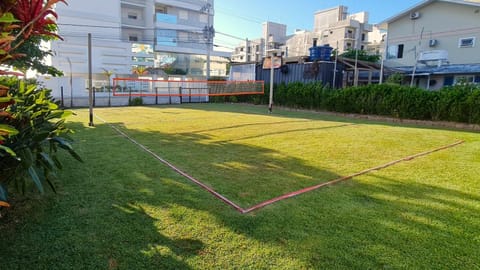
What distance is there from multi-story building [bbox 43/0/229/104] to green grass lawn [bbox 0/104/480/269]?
1986 cm

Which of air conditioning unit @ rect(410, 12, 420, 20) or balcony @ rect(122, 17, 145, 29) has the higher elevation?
balcony @ rect(122, 17, 145, 29)

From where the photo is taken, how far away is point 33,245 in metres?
1.86

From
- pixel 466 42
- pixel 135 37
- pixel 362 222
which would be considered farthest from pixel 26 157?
pixel 135 37

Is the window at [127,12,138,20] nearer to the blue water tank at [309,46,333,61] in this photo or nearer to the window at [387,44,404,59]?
the blue water tank at [309,46,333,61]

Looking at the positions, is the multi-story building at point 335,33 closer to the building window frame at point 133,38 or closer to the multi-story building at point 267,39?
the multi-story building at point 267,39

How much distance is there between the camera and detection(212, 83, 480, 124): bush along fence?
849cm

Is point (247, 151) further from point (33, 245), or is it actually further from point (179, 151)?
point (33, 245)

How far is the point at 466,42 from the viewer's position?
16938 millimetres

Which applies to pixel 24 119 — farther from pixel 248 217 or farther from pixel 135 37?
pixel 135 37

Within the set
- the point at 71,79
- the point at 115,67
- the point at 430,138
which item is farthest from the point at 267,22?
the point at 430,138

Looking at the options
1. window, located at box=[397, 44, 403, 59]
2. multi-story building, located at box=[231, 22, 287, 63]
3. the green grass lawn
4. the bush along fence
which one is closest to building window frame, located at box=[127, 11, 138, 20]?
the bush along fence

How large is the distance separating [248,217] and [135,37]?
96.4ft

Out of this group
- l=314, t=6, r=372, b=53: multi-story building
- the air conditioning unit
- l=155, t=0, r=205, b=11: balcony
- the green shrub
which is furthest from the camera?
l=314, t=6, r=372, b=53: multi-story building

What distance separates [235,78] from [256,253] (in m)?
17.8
